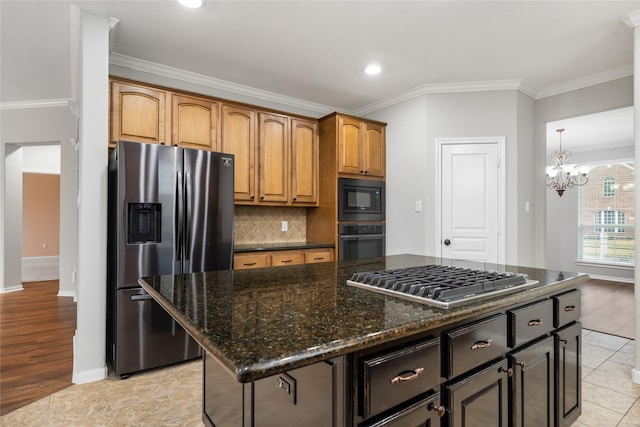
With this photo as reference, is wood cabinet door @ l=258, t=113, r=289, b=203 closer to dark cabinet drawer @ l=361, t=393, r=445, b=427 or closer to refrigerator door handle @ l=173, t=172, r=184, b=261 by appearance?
refrigerator door handle @ l=173, t=172, r=184, b=261

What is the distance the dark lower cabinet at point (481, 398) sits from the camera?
118 cm

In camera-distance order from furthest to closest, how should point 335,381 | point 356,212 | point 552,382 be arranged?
point 356,212 → point 552,382 → point 335,381

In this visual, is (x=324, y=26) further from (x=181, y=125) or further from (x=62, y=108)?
(x=62, y=108)

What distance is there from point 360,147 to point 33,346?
3.81 metres

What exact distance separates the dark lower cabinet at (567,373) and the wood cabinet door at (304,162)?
2.86m

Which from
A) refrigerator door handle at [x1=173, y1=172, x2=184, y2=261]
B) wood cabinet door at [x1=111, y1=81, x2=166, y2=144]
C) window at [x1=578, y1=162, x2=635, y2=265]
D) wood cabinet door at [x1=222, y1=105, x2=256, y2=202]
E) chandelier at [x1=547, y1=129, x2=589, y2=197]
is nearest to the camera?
refrigerator door handle at [x1=173, y1=172, x2=184, y2=261]

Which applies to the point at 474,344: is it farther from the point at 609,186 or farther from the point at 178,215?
the point at 609,186

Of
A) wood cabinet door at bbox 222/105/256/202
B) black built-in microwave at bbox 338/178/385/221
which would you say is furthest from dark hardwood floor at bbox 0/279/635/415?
black built-in microwave at bbox 338/178/385/221

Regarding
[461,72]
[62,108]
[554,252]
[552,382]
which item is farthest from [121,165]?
[554,252]

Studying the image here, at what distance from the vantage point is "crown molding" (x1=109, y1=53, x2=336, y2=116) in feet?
10.7

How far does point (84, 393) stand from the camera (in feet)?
7.67

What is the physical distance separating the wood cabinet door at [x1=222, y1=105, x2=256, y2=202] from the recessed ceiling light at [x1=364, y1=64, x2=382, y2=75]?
1247mm

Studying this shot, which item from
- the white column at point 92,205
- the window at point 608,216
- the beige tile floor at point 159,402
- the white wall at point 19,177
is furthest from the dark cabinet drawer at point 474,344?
the window at point 608,216

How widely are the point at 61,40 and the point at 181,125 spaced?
120cm
